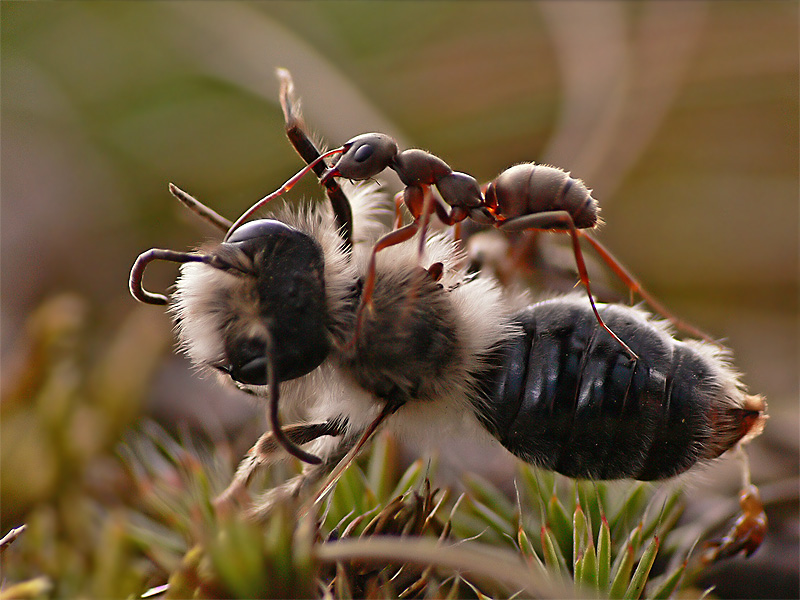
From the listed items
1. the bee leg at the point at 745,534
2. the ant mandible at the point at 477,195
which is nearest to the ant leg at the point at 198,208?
the ant mandible at the point at 477,195

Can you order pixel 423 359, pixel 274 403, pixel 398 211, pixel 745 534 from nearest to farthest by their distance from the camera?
pixel 274 403, pixel 423 359, pixel 745 534, pixel 398 211

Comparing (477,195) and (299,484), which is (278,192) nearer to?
(477,195)

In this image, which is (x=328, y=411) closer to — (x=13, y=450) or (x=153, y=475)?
(x=153, y=475)

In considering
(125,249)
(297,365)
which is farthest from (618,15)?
(297,365)

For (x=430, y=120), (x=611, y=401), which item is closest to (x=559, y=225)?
(x=611, y=401)

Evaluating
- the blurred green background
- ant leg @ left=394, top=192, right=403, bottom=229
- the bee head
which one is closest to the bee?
the bee head

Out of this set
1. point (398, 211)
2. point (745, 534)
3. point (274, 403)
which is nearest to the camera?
point (274, 403)

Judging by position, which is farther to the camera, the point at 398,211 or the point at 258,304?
the point at 398,211
